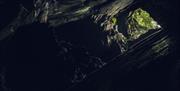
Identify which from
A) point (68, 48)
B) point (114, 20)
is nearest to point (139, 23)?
point (114, 20)

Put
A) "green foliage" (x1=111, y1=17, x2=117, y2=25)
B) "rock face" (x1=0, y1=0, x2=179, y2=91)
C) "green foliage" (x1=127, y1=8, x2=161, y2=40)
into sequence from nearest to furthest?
"rock face" (x1=0, y1=0, x2=179, y2=91), "green foliage" (x1=111, y1=17, x2=117, y2=25), "green foliage" (x1=127, y1=8, x2=161, y2=40)

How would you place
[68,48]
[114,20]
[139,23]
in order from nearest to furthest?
1. [68,48]
2. [114,20]
3. [139,23]

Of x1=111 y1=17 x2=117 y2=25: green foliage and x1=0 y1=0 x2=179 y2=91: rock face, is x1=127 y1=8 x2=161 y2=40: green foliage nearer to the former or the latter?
x1=111 y1=17 x2=117 y2=25: green foliage

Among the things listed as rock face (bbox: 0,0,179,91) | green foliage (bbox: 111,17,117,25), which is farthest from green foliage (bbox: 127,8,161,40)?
rock face (bbox: 0,0,179,91)

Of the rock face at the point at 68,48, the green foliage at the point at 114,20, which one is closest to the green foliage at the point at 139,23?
the green foliage at the point at 114,20

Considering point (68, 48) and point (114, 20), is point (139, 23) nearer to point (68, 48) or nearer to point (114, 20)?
point (114, 20)

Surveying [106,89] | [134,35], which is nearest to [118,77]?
[106,89]

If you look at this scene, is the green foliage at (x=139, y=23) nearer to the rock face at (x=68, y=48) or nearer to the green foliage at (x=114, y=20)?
the green foliage at (x=114, y=20)

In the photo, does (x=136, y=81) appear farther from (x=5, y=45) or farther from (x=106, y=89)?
(x=5, y=45)
